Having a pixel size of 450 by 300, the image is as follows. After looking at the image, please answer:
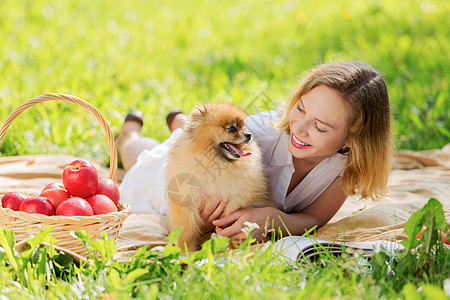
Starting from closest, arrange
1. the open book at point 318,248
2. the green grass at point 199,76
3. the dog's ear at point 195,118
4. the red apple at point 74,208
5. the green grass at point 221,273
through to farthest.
A: the green grass at point 221,273, the green grass at point 199,76, the open book at point 318,248, the red apple at point 74,208, the dog's ear at point 195,118

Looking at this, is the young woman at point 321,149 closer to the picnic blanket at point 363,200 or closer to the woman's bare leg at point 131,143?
the picnic blanket at point 363,200

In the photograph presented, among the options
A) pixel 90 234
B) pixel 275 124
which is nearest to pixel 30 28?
pixel 275 124

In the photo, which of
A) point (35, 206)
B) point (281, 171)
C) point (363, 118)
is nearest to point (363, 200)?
point (281, 171)

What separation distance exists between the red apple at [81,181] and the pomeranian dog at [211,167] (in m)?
0.41

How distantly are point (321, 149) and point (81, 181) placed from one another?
1.34 metres

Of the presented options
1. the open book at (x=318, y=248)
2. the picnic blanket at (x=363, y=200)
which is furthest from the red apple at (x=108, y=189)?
the open book at (x=318, y=248)

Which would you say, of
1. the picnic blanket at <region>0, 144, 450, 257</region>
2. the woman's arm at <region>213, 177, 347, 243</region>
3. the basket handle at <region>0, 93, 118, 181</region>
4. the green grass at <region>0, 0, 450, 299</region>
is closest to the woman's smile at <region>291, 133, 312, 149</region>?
the woman's arm at <region>213, 177, 347, 243</region>

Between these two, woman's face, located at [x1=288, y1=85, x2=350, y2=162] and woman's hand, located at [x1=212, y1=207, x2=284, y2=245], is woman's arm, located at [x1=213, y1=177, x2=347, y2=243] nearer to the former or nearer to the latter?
woman's hand, located at [x1=212, y1=207, x2=284, y2=245]

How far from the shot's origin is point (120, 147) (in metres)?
4.60

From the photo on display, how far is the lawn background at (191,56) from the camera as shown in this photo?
523cm

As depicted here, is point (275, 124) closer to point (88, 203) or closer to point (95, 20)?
point (88, 203)

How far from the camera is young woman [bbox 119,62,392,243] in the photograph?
2.88 m

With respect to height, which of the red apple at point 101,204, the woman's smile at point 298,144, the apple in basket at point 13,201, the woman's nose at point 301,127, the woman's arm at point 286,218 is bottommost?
the woman's arm at point 286,218

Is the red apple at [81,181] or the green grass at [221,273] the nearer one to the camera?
the green grass at [221,273]
